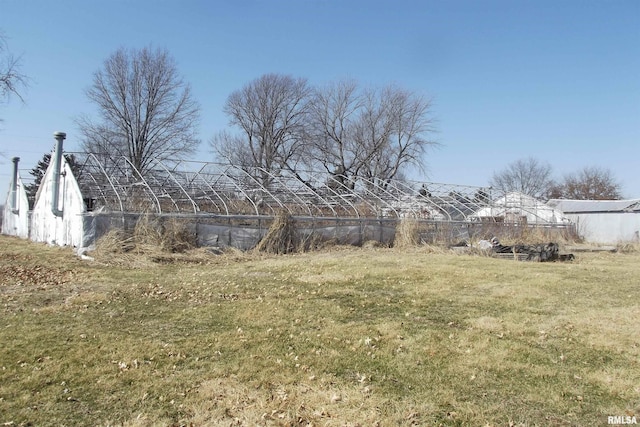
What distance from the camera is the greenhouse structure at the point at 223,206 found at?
15.4m

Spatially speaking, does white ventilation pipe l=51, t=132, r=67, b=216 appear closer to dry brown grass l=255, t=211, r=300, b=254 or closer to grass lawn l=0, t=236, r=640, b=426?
grass lawn l=0, t=236, r=640, b=426

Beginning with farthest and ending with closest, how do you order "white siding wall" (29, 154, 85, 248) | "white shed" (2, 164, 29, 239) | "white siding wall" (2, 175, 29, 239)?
"white shed" (2, 164, 29, 239)
"white siding wall" (2, 175, 29, 239)
"white siding wall" (29, 154, 85, 248)

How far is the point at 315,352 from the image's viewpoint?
507 cm

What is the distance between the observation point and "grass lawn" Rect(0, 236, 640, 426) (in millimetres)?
3666

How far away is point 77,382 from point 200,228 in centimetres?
1178

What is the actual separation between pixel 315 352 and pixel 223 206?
13.0 meters

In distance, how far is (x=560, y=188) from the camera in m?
59.5

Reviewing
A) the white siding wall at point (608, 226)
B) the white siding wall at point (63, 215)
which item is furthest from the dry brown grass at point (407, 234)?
the white siding wall at point (608, 226)

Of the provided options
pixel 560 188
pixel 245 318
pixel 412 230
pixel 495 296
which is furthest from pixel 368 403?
pixel 560 188

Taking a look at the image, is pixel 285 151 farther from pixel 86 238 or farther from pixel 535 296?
pixel 535 296

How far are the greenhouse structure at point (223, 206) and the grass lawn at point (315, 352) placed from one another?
18.3ft

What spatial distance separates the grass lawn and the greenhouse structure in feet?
18.3

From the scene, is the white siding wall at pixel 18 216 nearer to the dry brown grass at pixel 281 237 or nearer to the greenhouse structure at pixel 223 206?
the greenhouse structure at pixel 223 206

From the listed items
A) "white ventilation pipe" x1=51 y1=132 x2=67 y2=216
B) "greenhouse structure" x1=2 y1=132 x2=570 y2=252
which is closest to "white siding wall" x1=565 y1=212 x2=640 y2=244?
"greenhouse structure" x1=2 y1=132 x2=570 y2=252
